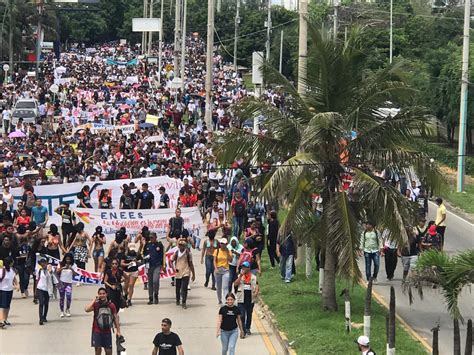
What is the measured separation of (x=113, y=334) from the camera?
64.6 feet

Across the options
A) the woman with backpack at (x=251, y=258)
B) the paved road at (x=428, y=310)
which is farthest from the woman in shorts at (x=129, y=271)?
the paved road at (x=428, y=310)

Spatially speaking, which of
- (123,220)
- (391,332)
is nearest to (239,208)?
(123,220)

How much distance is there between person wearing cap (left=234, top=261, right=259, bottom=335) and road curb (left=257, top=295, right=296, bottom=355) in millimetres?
563

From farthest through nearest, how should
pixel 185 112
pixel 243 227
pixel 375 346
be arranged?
pixel 185 112
pixel 243 227
pixel 375 346

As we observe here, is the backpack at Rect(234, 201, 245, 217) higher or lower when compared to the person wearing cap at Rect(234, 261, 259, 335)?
higher

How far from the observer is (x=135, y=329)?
20.4 metres

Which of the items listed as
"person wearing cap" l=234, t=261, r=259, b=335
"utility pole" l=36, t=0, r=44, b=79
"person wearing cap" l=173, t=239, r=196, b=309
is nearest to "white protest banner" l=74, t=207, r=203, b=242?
"person wearing cap" l=173, t=239, r=196, b=309

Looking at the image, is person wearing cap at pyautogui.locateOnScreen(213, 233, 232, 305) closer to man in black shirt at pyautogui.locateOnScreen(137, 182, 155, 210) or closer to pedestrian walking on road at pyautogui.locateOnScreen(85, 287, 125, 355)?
pedestrian walking on road at pyautogui.locateOnScreen(85, 287, 125, 355)

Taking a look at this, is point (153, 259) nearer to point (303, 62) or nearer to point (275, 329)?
point (275, 329)

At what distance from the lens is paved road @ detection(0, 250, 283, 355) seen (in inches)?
751

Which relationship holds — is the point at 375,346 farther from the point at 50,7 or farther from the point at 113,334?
the point at 50,7

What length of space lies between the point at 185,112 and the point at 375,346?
4152 cm

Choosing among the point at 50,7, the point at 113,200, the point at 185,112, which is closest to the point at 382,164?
the point at 113,200

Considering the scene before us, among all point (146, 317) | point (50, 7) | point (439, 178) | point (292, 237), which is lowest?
point (146, 317)
